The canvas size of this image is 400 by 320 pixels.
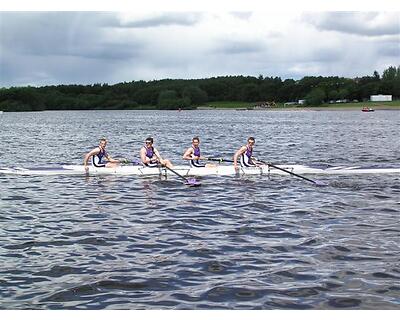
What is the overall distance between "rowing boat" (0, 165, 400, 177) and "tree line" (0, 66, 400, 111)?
111979 mm

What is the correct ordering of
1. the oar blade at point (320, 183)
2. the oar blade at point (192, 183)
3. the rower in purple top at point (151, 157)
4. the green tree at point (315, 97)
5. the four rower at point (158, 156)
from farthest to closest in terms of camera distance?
the green tree at point (315, 97), the rower in purple top at point (151, 157), the four rower at point (158, 156), the oar blade at point (320, 183), the oar blade at point (192, 183)

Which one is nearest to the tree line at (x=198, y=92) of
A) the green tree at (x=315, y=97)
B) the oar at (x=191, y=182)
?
the green tree at (x=315, y=97)

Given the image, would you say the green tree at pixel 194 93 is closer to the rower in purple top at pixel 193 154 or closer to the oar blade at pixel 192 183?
the rower in purple top at pixel 193 154

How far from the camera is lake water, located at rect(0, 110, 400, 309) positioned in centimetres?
863

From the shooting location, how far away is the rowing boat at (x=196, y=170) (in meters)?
21.3

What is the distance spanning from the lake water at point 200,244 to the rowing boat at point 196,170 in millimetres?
896

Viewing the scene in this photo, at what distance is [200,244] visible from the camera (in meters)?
11.5

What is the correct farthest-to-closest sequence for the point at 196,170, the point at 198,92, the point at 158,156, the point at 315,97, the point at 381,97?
the point at 198,92
the point at 381,97
the point at 315,97
the point at 158,156
the point at 196,170

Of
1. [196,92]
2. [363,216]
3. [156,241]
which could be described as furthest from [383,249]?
[196,92]

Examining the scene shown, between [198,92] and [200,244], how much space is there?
166 meters

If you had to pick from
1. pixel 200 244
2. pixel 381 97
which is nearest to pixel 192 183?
pixel 200 244

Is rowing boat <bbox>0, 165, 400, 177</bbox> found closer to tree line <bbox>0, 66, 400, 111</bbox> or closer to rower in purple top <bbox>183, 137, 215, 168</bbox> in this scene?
rower in purple top <bbox>183, 137, 215, 168</bbox>

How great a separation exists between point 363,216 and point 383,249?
3.20 metres

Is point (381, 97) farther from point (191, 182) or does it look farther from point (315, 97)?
point (191, 182)
